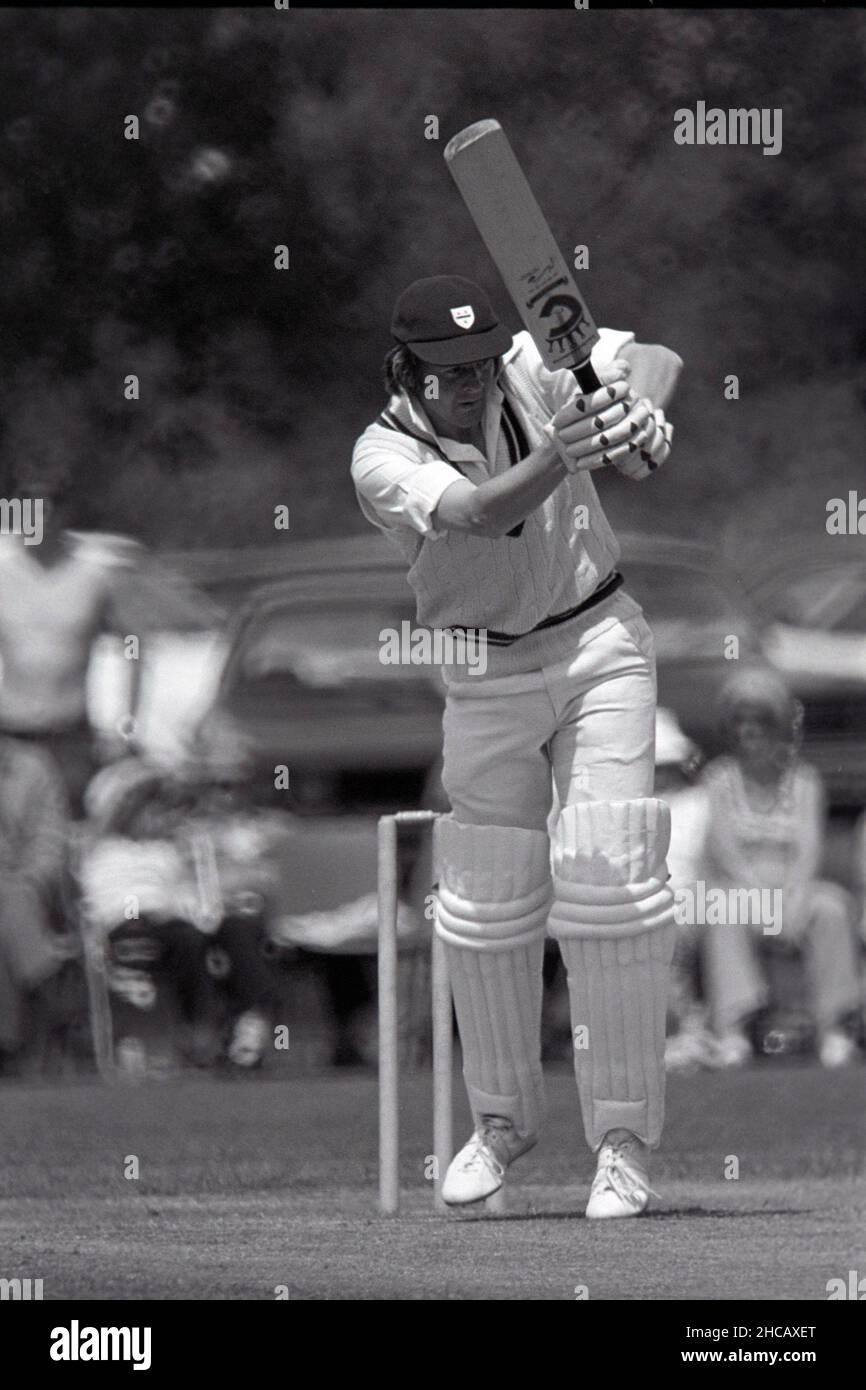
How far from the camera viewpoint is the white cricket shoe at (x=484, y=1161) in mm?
4605

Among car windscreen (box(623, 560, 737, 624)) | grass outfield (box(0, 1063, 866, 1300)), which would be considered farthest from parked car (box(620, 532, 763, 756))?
grass outfield (box(0, 1063, 866, 1300))

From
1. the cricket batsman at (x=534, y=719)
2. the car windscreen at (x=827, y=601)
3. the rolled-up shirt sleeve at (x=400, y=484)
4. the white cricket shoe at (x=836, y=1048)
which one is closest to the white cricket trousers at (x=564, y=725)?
the cricket batsman at (x=534, y=719)

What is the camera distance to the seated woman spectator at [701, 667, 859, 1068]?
294 inches

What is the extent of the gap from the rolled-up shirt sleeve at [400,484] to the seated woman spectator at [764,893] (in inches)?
118

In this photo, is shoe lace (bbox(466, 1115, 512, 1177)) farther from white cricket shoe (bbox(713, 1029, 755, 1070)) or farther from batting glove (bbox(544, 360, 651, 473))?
white cricket shoe (bbox(713, 1029, 755, 1070))

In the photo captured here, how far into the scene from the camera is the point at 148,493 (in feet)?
26.3

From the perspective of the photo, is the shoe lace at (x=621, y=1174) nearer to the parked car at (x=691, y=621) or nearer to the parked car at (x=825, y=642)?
the parked car at (x=691, y=621)

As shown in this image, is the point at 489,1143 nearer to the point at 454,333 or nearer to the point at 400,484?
the point at 400,484

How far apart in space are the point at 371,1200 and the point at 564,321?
1.61 meters

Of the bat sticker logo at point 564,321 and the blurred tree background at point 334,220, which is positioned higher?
the blurred tree background at point 334,220

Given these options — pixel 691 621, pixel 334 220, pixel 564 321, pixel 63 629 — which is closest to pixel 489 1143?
pixel 564 321

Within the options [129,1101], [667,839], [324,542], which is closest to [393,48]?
[324,542]

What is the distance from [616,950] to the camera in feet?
15.0

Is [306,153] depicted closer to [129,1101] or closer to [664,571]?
[664,571]
